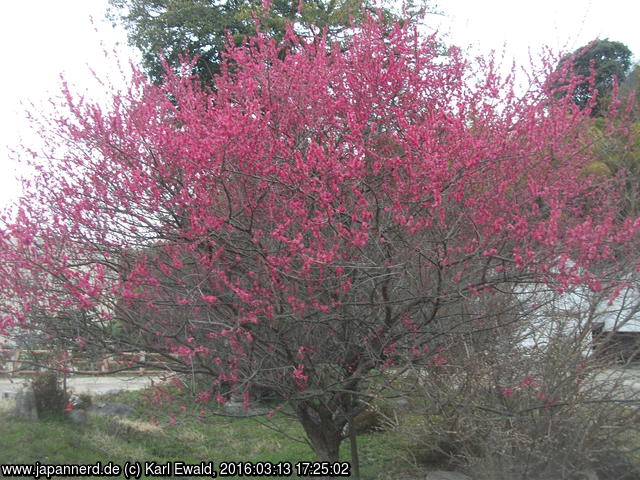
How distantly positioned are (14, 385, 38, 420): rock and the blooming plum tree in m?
3.85

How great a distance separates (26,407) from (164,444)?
2035mm

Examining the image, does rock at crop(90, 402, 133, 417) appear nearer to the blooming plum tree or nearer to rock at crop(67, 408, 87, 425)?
rock at crop(67, 408, 87, 425)

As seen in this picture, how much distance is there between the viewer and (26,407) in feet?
27.6

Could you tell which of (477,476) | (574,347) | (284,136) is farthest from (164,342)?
(574,347)

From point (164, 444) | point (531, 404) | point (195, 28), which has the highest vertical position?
point (195, 28)

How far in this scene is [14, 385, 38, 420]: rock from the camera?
8.35m

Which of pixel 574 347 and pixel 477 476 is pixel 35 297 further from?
pixel 574 347

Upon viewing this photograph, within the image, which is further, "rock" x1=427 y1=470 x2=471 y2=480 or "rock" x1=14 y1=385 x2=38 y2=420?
"rock" x1=14 y1=385 x2=38 y2=420

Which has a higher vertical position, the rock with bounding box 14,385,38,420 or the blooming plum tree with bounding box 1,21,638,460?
the blooming plum tree with bounding box 1,21,638,460

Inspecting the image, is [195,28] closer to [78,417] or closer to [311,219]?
[78,417]

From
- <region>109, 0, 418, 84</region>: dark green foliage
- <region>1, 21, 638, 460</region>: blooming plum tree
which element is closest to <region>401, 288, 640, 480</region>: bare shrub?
<region>1, 21, 638, 460</region>: blooming plum tree

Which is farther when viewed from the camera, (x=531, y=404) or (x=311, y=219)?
(x=531, y=404)

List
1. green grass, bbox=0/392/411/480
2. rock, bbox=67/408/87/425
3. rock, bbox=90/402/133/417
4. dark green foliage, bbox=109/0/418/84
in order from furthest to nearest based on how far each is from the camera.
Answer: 1. dark green foliage, bbox=109/0/418/84
2. rock, bbox=90/402/133/417
3. rock, bbox=67/408/87/425
4. green grass, bbox=0/392/411/480

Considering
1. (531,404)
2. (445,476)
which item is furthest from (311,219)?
(445,476)
